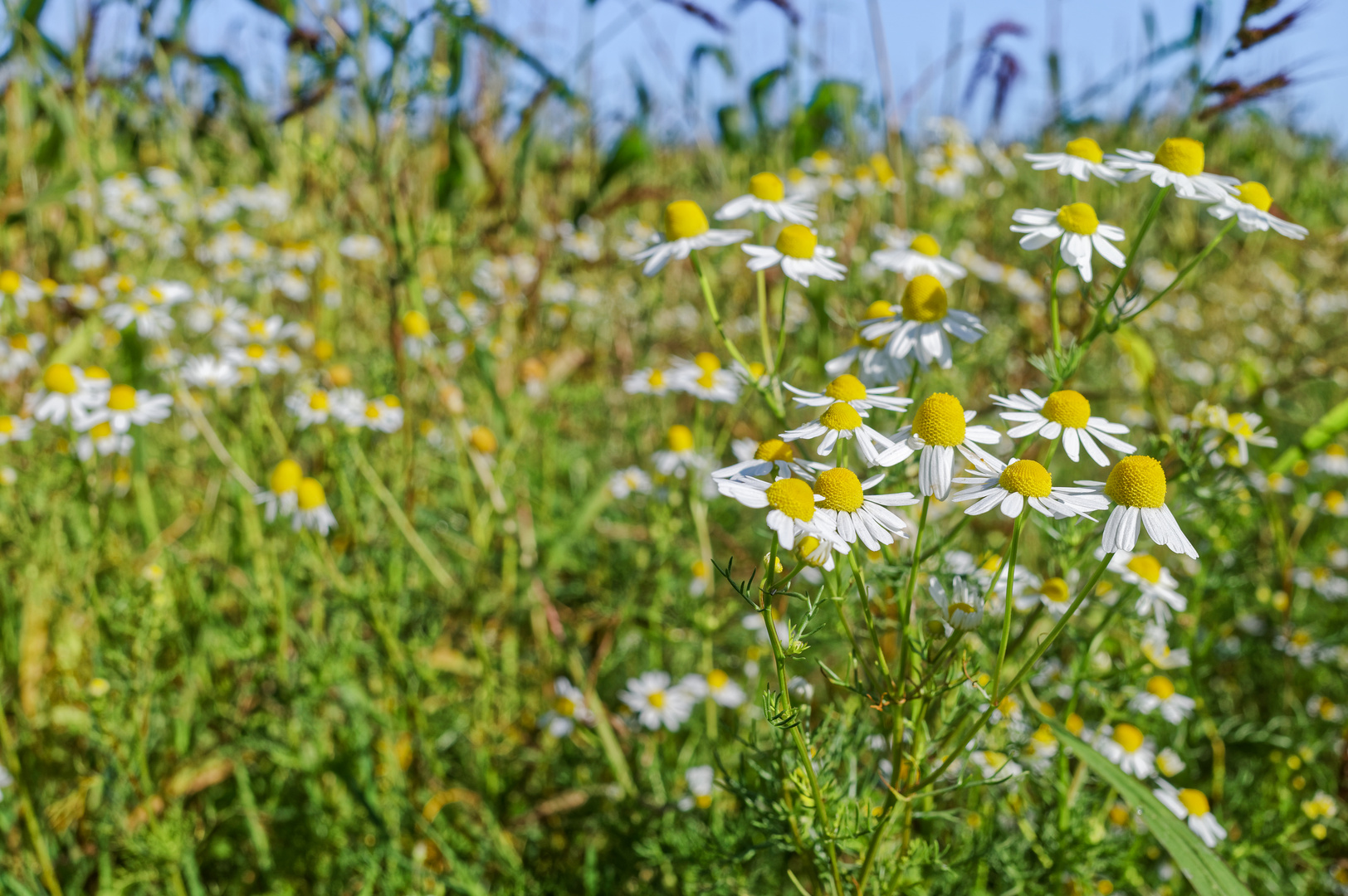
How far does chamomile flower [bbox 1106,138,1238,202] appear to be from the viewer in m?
1.03

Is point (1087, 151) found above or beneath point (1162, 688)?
above

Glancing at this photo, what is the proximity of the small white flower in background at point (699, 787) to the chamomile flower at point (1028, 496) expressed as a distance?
2.99 ft

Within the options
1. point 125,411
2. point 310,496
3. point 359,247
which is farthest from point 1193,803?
point 359,247

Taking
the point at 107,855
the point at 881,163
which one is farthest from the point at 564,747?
the point at 881,163

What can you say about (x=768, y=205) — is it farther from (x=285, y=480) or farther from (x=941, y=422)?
(x=285, y=480)

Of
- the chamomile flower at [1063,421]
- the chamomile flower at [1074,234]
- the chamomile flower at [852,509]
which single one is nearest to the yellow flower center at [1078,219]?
the chamomile flower at [1074,234]

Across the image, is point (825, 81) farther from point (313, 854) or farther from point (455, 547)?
point (313, 854)

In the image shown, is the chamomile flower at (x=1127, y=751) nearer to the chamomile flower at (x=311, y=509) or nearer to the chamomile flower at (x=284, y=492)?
the chamomile flower at (x=311, y=509)

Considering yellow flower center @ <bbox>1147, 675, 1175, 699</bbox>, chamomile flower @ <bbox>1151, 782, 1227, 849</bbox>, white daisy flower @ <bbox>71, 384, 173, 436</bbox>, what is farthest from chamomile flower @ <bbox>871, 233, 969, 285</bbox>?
white daisy flower @ <bbox>71, 384, 173, 436</bbox>

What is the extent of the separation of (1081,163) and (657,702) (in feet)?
4.28

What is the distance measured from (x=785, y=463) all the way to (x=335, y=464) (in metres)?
1.22

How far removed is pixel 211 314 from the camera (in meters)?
2.38

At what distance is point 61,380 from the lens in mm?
1797

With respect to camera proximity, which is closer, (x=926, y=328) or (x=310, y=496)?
(x=926, y=328)
